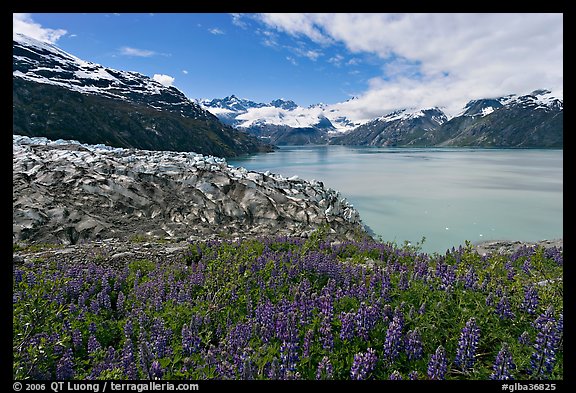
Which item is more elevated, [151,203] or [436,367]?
[151,203]

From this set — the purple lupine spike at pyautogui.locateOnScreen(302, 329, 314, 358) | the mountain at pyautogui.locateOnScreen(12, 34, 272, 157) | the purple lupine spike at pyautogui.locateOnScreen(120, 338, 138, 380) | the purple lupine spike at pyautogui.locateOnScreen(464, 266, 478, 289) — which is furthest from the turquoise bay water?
the mountain at pyautogui.locateOnScreen(12, 34, 272, 157)

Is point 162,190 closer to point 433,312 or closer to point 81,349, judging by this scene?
point 81,349

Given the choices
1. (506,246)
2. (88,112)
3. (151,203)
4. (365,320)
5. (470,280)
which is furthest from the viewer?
(88,112)

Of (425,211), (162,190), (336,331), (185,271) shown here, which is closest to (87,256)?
(185,271)

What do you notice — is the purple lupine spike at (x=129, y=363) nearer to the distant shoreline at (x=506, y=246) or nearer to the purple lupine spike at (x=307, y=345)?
the purple lupine spike at (x=307, y=345)

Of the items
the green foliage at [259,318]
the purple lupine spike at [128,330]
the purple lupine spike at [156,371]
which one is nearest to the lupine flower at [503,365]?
the green foliage at [259,318]

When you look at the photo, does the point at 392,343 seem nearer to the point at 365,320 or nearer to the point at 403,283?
Answer: the point at 365,320

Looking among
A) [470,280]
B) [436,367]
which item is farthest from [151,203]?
[436,367]
